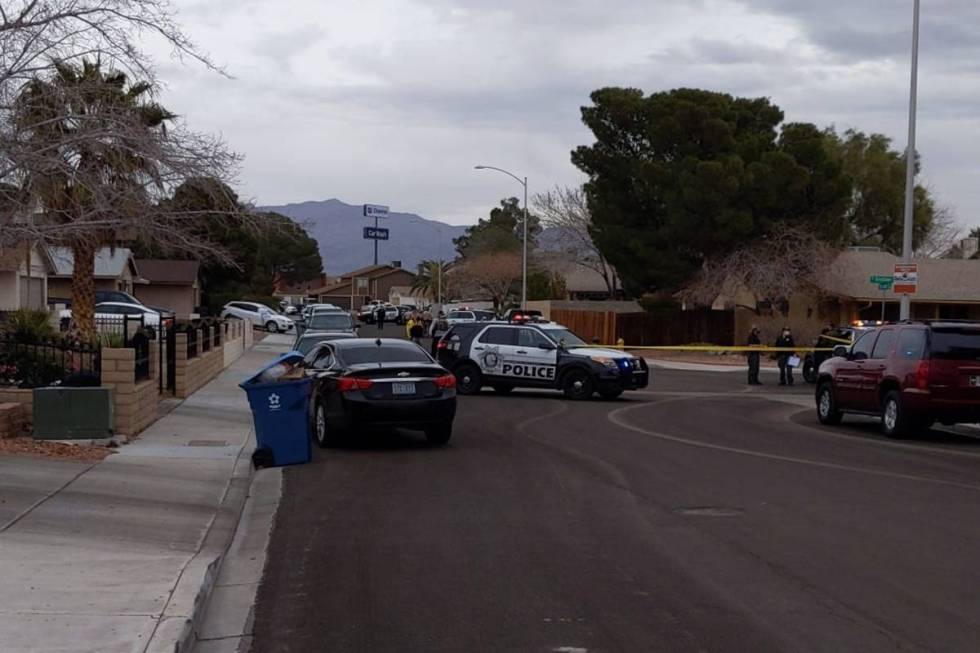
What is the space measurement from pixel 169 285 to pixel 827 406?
173 ft

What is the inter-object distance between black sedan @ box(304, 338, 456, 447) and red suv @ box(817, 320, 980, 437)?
24.0 feet

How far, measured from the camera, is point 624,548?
32.8ft

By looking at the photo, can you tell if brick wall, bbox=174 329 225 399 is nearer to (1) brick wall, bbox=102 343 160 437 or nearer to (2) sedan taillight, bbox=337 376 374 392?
(1) brick wall, bbox=102 343 160 437

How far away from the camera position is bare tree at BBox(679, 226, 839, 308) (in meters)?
52.2

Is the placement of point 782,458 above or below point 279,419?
below

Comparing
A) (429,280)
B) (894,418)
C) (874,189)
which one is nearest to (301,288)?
(429,280)

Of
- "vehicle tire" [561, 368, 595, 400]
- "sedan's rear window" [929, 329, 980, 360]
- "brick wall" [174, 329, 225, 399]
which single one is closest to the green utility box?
"brick wall" [174, 329, 225, 399]

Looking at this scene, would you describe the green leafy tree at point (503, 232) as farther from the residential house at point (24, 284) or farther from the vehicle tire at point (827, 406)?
the vehicle tire at point (827, 406)

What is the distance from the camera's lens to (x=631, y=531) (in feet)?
35.3

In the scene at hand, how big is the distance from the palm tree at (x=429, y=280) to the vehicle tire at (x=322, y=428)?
101 meters

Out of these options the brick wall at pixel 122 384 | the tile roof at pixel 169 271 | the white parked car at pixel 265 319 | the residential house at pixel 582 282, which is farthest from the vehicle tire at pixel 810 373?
the residential house at pixel 582 282

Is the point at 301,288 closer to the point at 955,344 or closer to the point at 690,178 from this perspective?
the point at 690,178

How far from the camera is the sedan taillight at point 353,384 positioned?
16.8 meters

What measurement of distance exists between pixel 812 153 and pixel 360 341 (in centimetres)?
4018
